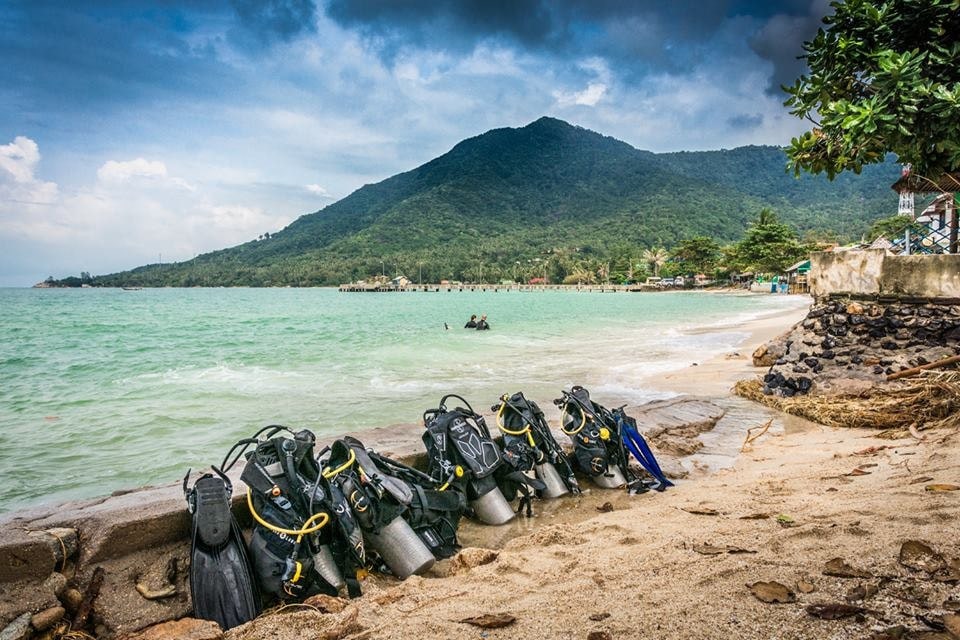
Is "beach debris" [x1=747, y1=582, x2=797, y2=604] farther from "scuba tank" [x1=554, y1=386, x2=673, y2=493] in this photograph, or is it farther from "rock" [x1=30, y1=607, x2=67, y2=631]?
"rock" [x1=30, y1=607, x2=67, y2=631]

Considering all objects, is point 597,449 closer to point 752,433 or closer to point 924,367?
point 752,433

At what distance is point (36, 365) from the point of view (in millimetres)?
15797

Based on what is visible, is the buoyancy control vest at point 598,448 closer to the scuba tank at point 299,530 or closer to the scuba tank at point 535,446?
the scuba tank at point 535,446

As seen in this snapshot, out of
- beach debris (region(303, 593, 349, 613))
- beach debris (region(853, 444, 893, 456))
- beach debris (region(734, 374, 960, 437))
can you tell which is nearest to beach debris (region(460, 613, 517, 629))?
beach debris (region(303, 593, 349, 613))

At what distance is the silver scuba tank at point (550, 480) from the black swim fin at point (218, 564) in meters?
2.23

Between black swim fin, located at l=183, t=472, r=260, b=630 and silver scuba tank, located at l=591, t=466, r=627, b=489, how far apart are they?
2757mm

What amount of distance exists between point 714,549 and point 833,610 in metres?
0.88

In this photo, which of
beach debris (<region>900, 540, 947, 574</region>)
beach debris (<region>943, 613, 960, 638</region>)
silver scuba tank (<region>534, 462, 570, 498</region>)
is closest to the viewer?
beach debris (<region>943, 613, 960, 638</region>)

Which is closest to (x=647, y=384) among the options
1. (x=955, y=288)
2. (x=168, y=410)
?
(x=955, y=288)

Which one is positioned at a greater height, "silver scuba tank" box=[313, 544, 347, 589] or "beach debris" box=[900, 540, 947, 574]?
"beach debris" box=[900, 540, 947, 574]

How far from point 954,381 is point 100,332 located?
34.0 meters

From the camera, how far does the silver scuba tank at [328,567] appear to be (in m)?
2.66

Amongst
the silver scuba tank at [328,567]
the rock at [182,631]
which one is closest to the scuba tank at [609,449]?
the silver scuba tank at [328,567]

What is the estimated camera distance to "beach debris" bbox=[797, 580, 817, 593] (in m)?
1.86
